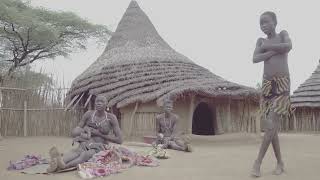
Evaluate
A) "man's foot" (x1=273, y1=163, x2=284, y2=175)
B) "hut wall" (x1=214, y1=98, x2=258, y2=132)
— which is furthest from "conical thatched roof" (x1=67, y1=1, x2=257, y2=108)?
"man's foot" (x1=273, y1=163, x2=284, y2=175)

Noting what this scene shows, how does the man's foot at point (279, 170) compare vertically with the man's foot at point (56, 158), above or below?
below

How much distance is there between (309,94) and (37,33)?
12246 millimetres

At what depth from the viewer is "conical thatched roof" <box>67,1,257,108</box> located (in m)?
12.2

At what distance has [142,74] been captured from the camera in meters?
13.6

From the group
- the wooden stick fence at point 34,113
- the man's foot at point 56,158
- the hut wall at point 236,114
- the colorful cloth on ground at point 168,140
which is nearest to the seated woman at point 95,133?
the man's foot at point 56,158

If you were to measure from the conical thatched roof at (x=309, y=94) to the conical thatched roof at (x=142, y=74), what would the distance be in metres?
6.30

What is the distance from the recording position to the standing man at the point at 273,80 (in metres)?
4.89

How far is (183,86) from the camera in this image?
39.0 ft

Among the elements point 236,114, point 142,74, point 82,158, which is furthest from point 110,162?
point 236,114

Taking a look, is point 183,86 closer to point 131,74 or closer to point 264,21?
point 131,74

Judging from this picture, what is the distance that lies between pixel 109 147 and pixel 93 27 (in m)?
15.6

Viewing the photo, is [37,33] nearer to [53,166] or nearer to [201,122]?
[201,122]

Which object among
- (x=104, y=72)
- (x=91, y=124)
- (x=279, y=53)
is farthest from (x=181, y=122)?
(x=279, y=53)

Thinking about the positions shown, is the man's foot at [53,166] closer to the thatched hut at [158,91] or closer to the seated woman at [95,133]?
the seated woman at [95,133]
